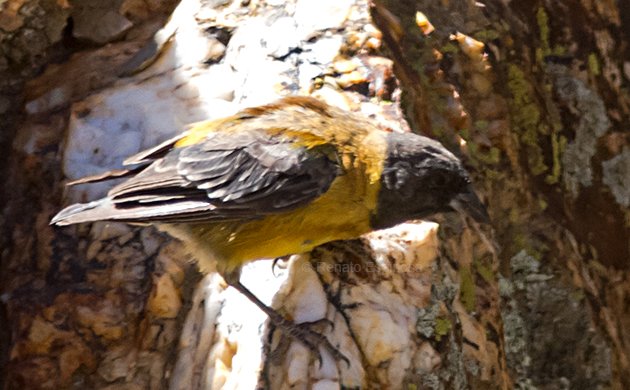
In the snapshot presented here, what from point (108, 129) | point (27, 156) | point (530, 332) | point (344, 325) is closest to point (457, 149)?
point (530, 332)

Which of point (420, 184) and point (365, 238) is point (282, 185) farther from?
point (420, 184)

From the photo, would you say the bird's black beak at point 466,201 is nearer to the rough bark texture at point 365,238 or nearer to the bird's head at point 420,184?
the bird's head at point 420,184

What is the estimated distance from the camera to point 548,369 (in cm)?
471

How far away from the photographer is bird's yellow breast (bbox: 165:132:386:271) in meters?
3.93

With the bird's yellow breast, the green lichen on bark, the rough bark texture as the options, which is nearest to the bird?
the bird's yellow breast

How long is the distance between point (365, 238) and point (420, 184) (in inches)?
13.3

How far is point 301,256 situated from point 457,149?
108 centimetres

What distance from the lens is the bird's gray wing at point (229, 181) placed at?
3916 millimetres

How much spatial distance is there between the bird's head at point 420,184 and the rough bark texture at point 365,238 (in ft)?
0.50

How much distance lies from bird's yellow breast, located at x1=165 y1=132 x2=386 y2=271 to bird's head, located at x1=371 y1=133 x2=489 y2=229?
0.15 ft

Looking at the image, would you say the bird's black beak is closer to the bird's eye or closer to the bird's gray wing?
the bird's eye

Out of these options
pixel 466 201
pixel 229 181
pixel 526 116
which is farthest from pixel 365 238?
pixel 526 116

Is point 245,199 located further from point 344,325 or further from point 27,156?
point 27,156

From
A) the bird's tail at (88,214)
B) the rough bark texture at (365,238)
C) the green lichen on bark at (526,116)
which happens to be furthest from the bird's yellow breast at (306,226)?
the green lichen on bark at (526,116)
